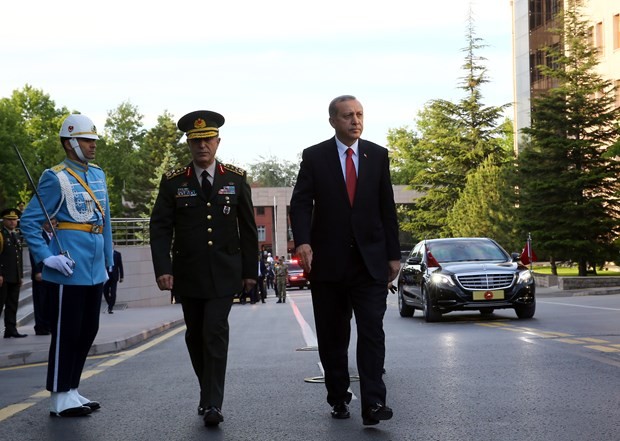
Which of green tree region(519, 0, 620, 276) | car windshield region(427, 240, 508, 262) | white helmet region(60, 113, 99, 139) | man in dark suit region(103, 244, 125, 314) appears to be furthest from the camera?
green tree region(519, 0, 620, 276)

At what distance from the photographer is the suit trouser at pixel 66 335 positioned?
7992mm

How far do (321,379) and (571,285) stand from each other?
3016 centimetres

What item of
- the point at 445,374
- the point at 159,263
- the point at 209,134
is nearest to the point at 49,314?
the point at 159,263

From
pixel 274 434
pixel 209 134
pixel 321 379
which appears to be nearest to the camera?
pixel 274 434

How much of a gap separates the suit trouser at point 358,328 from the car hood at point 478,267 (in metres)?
11.8

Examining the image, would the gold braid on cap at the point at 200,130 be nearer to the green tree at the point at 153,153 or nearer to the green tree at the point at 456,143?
the green tree at the point at 456,143

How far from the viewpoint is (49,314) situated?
8.12 meters

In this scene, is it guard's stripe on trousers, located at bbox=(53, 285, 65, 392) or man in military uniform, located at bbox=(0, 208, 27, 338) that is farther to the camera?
man in military uniform, located at bbox=(0, 208, 27, 338)

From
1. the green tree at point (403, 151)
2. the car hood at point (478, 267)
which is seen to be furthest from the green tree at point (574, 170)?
the green tree at point (403, 151)

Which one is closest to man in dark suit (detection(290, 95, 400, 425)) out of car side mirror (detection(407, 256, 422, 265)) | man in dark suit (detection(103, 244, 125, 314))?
car side mirror (detection(407, 256, 422, 265))

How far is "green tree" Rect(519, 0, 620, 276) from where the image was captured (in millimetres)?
42750

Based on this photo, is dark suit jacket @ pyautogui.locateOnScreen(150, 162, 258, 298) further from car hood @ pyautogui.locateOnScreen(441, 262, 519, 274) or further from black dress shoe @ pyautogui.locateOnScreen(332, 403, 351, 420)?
car hood @ pyautogui.locateOnScreen(441, 262, 519, 274)

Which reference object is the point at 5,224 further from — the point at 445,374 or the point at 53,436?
the point at 53,436

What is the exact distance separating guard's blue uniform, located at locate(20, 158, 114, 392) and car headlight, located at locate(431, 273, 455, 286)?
11568 millimetres
